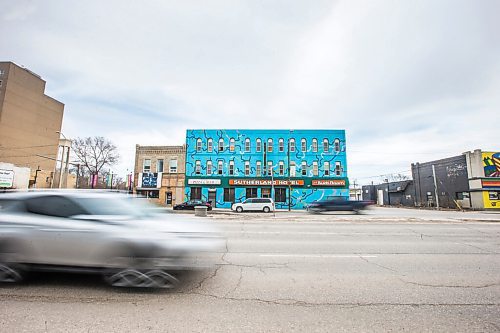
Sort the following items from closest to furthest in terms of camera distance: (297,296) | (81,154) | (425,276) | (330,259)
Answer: (297,296) → (425,276) → (330,259) → (81,154)

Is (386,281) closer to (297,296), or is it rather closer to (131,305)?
(297,296)

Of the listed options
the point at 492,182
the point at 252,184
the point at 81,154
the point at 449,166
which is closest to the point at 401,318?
the point at 252,184

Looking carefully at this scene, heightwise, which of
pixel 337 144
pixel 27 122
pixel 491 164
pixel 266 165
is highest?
pixel 27 122

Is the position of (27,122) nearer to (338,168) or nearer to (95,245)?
(338,168)

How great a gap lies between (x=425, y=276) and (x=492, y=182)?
1542 inches

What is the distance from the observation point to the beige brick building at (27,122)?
126 ft

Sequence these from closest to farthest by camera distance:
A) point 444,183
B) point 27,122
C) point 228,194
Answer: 1. point 228,194
2. point 444,183
3. point 27,122

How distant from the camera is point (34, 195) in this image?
438cm

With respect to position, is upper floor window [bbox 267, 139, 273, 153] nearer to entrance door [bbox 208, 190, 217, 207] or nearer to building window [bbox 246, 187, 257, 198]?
building window [bbox 246, 187, 257, 198]

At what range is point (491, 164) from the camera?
3297 centimetres

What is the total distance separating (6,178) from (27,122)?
43.0 feet

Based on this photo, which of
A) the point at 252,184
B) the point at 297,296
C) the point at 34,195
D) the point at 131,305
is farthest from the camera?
the point at 252,184

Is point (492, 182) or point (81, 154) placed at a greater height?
point (81, 154)

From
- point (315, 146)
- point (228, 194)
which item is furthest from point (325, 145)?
point (228, 194)
